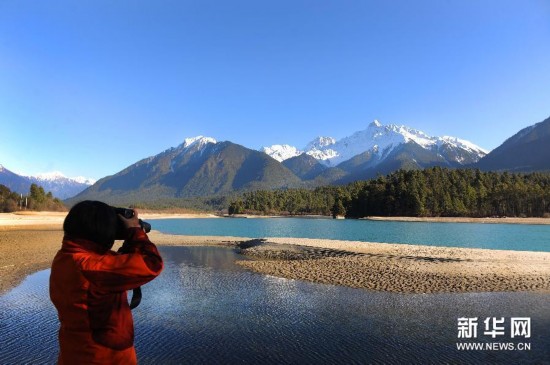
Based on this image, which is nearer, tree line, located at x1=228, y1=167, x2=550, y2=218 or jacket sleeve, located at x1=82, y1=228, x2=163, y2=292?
jacket sleeve, located at x1=82, y1=228, x2=163, y2=292

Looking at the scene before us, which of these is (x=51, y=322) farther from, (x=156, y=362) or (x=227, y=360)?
(x=227, y=360)

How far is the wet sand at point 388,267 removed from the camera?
69.0 ft

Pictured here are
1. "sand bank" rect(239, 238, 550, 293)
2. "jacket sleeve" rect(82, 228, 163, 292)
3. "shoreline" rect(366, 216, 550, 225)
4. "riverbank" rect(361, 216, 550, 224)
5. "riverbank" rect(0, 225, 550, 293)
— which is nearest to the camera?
"jacket sleeve" rect(82, 228, 163, 292)

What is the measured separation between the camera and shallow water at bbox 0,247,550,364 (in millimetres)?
10906

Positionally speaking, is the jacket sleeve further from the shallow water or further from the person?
the shallow water

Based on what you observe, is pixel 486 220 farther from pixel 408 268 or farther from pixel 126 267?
pixel 126 267

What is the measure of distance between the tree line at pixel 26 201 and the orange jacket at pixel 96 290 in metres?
146

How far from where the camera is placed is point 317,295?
61.9ft

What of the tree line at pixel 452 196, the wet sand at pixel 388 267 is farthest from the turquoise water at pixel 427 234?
the tree line at pixel 452 196

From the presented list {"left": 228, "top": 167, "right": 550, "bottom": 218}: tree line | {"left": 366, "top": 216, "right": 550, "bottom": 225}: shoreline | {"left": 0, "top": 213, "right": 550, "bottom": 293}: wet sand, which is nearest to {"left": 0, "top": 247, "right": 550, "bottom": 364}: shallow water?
{"left": 0, "top": 213, "right": 550, "bottom": 293}: wet sand

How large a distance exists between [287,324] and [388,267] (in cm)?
1471

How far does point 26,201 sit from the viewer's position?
433 feet

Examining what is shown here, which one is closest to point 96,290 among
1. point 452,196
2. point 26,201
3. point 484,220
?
point 484,220

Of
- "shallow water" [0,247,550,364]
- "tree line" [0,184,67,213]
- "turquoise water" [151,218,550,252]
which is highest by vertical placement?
"tree line" [0,184,67,213]
